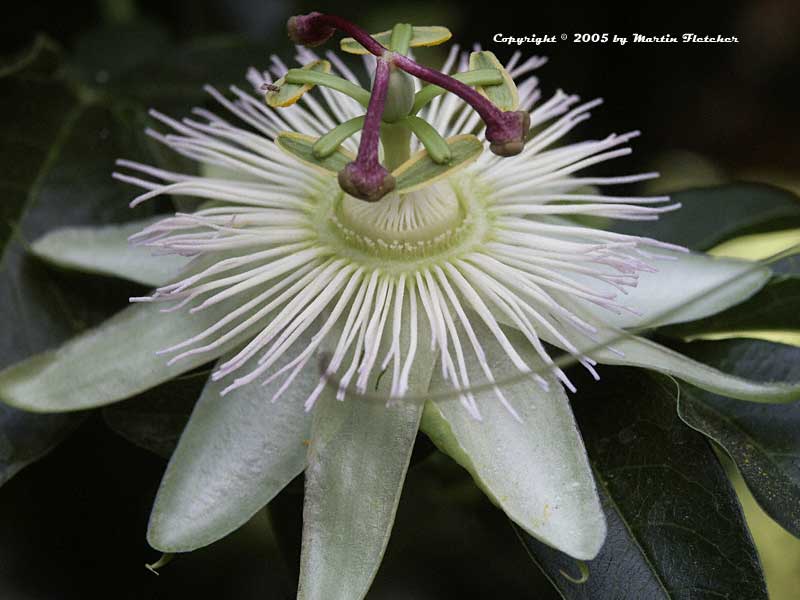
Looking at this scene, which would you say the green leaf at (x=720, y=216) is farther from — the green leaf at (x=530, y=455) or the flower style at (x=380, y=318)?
the green leaf at (x=530, y=455)

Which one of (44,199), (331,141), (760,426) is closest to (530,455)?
(760,426)

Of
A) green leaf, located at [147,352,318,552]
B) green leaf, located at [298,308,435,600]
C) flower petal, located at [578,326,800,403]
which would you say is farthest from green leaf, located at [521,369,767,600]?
green leaf, located at [147,352,318,552]

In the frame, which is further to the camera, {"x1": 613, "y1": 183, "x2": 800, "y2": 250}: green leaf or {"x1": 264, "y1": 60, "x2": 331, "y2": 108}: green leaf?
{"x1": 613, "y1": 183, "x2": 800, "y2": 250}: green leaf

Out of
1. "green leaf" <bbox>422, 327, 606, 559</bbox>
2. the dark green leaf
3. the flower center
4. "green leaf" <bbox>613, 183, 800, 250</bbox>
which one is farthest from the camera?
"green leaf" <bbox>613, 183, 800, 250</bbox>

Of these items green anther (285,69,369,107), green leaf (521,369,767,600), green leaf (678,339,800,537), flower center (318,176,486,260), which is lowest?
green leaf (521,369,767,600)

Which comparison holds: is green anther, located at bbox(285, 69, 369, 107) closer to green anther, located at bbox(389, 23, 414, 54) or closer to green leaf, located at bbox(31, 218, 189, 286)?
green anther, located at bbox(389, 23, 414, 54)

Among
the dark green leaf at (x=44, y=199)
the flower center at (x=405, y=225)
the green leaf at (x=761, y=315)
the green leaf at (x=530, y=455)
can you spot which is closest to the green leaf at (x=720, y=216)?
the green leaf at (x=761, y=315)
